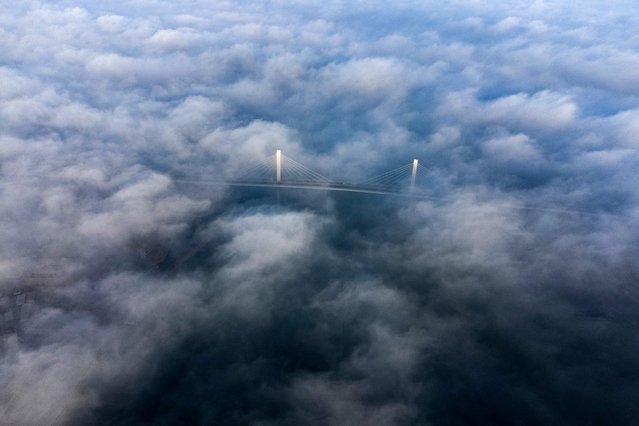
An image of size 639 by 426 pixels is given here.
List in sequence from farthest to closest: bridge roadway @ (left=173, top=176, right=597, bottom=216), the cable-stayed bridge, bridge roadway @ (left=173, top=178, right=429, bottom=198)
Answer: the cable-stayed bridge, bridge roadway @ (left=173, top=178, right=429, bottom=198), bridge roadway @ (left=173, top=176, right=597, bottom=216)

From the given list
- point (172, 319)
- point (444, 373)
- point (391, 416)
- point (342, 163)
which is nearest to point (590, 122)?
point (342, 163)

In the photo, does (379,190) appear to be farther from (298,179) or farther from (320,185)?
(298,179)

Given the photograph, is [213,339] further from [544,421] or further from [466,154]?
[466,154]

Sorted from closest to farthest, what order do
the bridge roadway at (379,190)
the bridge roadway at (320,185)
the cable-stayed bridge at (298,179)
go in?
the bridge roadway at (379,190) → the bridge roadway at (320,185) → the cable-stayed bridge at (298,179)

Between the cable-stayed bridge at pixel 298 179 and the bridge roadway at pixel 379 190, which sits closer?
the bridge roadway at pixel 379 190

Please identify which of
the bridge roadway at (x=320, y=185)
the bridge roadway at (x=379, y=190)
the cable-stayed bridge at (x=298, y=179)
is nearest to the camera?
the bridge roadway at (x=379, y=190)

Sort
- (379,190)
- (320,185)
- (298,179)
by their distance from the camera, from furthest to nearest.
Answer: (298,179) → (379,190) → (320,185)

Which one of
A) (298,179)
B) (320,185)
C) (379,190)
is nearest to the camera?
(320,185)

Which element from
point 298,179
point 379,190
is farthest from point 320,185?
point 298,179

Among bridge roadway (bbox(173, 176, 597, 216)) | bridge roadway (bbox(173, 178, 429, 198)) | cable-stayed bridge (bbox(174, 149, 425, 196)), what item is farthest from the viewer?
cable-stayed bridge (bbox(174, 149, 425, 196))

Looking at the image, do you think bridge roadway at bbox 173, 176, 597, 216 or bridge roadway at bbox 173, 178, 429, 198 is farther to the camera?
bridge roadway at bbox 173, 178, 429, 198
